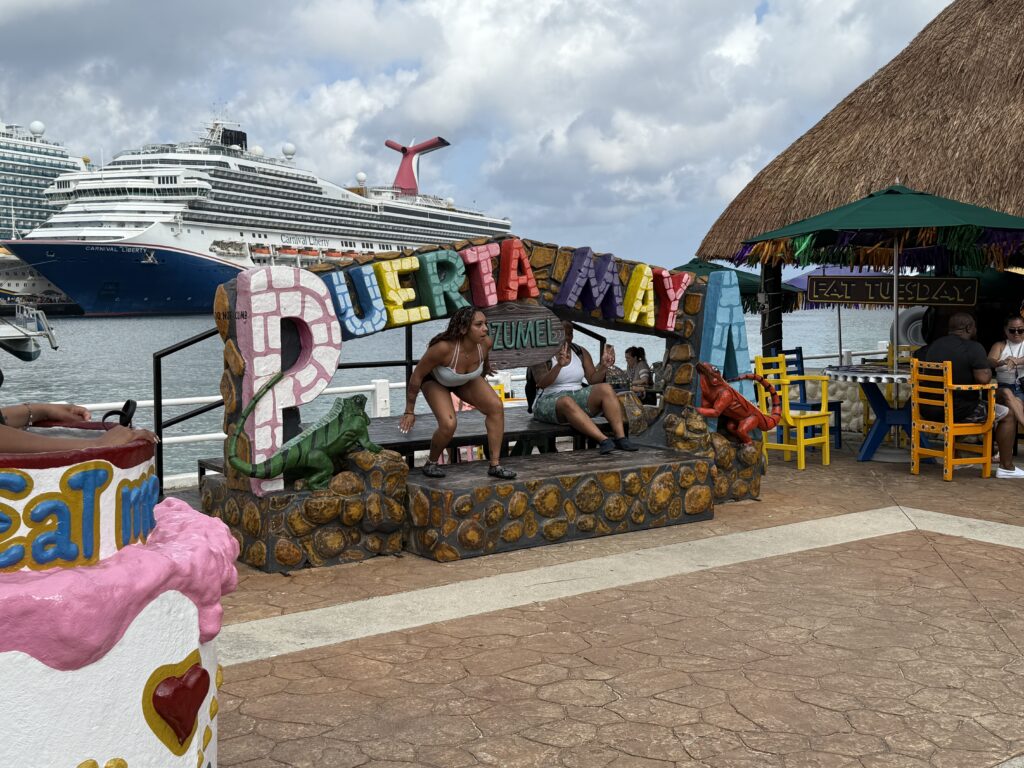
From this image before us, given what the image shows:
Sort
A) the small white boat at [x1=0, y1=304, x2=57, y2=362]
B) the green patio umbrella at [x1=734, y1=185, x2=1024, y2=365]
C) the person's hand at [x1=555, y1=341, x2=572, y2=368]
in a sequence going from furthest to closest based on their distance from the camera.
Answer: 1. the green patio umbrella at [x1=734, y1=185, x2=1024, y2=365]
2. the person's hand at [x1=555, y1=341, x2=572, y2=368]
3. the small white boat at [x1=0, y1=304, x2=57, y2=362]

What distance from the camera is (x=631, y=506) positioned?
293 inches

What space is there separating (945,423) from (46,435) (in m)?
8.23

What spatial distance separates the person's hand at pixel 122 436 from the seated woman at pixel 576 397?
5.73 meters

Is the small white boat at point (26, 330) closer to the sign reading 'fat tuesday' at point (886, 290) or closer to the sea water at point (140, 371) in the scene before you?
the sea water at point (140, 371)

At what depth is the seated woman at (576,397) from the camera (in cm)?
816

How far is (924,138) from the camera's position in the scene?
13109 mm

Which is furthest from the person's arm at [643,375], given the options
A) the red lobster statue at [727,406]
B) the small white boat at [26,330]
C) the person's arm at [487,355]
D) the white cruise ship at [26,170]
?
the white cruise ship at [26,170]

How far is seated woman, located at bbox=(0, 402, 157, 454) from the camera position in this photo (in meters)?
2.32

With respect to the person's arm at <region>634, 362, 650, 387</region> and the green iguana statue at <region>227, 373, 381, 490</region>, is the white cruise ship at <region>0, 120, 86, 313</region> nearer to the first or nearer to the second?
the person's arm at <region>634, 362, 650, 387</region>

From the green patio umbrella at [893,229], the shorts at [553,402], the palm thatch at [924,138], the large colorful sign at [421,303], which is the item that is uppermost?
the palm thatch at [924,138]

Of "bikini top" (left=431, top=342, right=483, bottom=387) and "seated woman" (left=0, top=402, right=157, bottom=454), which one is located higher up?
"bikini top" (left=431, top=342, right=483, bottom=387)

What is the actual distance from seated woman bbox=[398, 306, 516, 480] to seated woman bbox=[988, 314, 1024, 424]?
4718mm

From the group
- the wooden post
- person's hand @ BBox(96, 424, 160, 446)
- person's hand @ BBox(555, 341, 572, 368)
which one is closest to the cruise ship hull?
the wooden post

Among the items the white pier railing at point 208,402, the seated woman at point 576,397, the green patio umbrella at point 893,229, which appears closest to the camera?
the seated woman at point 576,397
